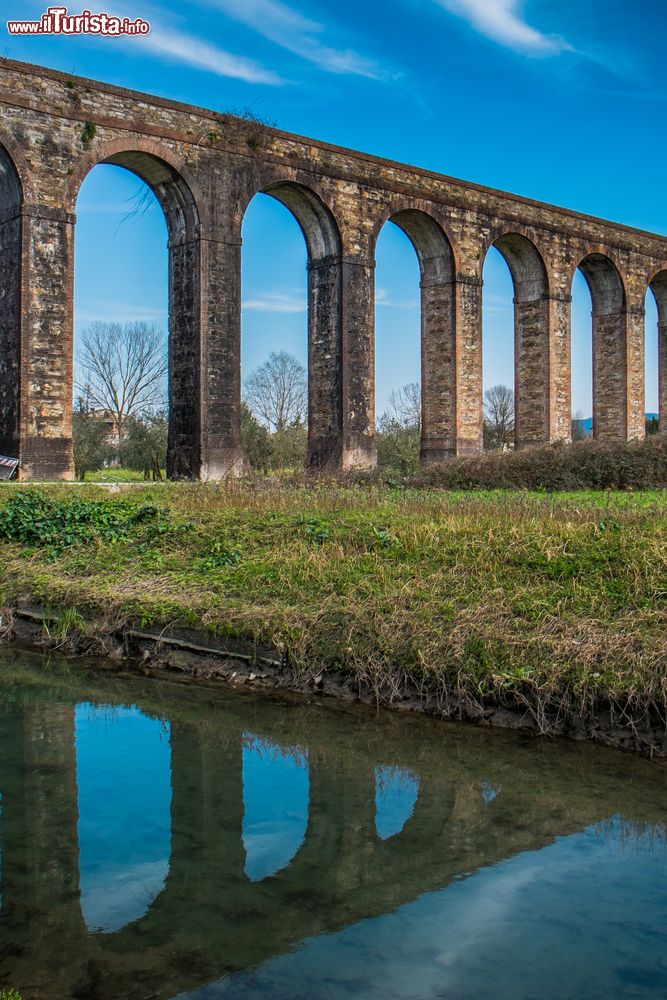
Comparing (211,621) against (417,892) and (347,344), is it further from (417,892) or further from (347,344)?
(347,344)

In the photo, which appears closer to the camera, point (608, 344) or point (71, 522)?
point (71, 522)

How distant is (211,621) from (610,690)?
3378 mm

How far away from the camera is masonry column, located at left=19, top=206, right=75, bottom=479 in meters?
16.8

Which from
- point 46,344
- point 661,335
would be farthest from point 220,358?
point 661,335

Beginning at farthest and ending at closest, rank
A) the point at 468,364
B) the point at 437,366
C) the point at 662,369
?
the point at 662,369 → the point at 437,366 → the point at 468,364

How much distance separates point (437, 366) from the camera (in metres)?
23.8

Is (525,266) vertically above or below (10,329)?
above

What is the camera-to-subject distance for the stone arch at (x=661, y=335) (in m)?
31.5

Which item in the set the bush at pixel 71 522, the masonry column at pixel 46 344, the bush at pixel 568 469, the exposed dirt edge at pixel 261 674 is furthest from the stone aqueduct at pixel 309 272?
the exposed dirt edge at pixel 261 674

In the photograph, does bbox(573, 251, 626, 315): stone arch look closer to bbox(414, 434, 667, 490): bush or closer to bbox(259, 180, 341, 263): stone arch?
bbox(259, 180, 341, 263): stone arch

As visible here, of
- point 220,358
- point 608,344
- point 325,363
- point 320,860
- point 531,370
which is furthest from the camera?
point 608,344

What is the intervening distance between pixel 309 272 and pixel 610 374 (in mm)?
11805

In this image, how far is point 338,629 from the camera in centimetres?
712

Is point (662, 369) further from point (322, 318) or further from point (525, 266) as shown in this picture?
point (322, 318)
